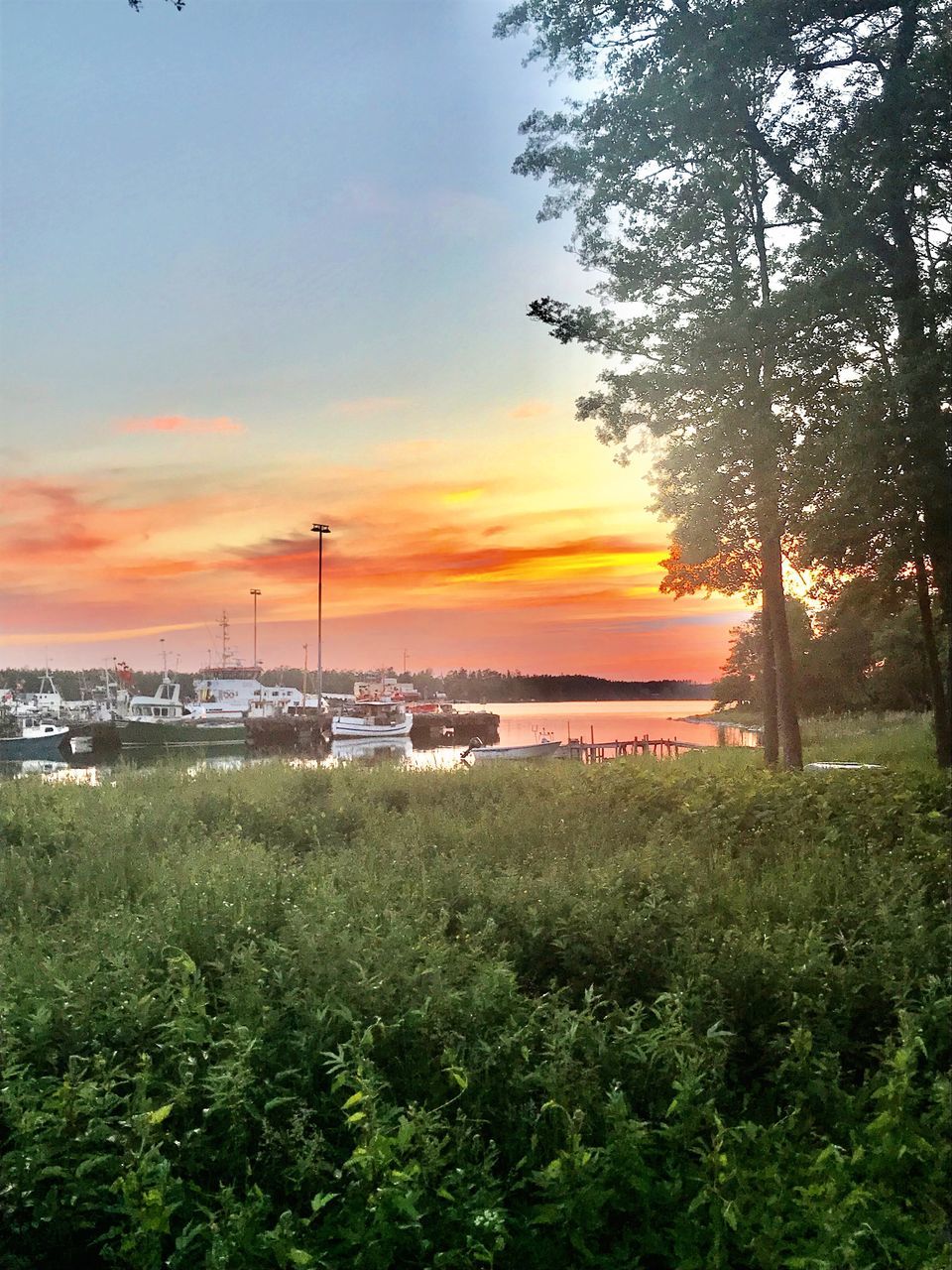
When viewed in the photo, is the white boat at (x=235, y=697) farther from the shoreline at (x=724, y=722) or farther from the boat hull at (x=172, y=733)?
the shoreline at (x=724, y=722)

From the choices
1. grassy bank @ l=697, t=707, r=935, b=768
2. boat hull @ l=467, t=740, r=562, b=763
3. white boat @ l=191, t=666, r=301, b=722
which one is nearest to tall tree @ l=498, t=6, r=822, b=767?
grassy bank @ l=697, t=707, r=935, b=768

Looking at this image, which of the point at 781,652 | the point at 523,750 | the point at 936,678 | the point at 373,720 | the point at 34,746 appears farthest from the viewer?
the point at 373,720

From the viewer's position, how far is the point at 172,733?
2018 inches

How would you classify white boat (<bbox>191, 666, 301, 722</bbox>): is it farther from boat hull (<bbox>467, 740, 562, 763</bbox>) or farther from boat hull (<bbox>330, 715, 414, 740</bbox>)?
boat hull (<bbox>467, 740, 562, 763</bbox>)

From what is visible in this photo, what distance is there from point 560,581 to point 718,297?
3792 mm

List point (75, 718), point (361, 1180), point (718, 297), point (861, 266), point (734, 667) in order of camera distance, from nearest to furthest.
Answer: point (361, 1180) → point (861, 266) → point (718, 297) → point (734, 667) → point (75, 718)

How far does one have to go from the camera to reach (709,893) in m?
6.00

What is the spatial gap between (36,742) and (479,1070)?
42651 mm

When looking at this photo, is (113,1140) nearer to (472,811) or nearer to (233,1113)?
(233,1113)

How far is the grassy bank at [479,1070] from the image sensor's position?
3.18m

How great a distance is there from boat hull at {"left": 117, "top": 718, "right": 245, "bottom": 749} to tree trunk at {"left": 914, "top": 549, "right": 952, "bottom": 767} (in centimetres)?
4105

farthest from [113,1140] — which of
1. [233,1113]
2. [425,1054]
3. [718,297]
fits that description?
[718,297]

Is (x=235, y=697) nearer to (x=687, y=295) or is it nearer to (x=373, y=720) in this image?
(x=373, y=720)

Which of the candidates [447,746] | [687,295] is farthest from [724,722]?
[687,295]
